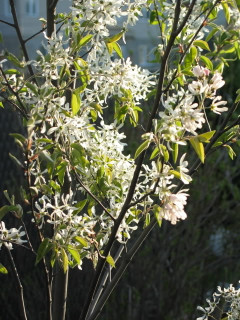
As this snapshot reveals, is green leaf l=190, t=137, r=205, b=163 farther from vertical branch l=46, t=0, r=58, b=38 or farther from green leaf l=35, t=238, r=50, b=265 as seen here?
vertical branch l=46, t=0, r=58, b=38

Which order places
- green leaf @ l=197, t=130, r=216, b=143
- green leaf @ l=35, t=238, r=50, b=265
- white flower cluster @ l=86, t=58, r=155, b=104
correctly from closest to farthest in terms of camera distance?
1. green leaf @ l=197, t=130, r=216, b=143
2. green leaf @ l=35, t=238, r=50, b=265
3. white flower cluster @ l=86, t=58, r=155, b=104

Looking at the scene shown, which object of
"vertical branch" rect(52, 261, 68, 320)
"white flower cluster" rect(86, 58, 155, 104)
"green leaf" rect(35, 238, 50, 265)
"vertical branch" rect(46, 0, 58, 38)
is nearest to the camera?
"green leaf" rect(35, 238, 50, 265)

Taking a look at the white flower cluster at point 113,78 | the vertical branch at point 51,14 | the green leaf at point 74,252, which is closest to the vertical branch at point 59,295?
the green leaf at point 74,252

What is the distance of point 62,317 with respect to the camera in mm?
1788

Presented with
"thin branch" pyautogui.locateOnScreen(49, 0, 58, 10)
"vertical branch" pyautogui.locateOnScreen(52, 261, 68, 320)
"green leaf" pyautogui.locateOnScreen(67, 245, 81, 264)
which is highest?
"thin branch" pyautogui.locateOnScreen(49, 0, 58, 10)

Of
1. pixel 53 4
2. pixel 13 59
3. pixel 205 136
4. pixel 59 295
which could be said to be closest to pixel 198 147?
pixel 205 136

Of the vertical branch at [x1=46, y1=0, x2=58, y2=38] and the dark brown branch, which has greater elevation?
the dark brown branch

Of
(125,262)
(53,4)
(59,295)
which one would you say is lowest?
(59,295)

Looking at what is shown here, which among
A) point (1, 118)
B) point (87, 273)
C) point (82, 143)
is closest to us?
point (82, 143)

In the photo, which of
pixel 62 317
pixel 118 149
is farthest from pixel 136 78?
pixel 62 317

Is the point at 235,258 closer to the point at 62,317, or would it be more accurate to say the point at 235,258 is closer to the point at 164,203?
the point at 62,317

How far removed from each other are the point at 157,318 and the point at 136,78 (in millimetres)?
2266

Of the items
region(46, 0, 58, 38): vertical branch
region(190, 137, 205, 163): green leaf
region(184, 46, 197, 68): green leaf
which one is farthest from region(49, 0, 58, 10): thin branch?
region(190, 137, 205, 163): green leaf

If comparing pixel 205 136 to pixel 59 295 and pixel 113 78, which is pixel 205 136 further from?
pixel 59 295
